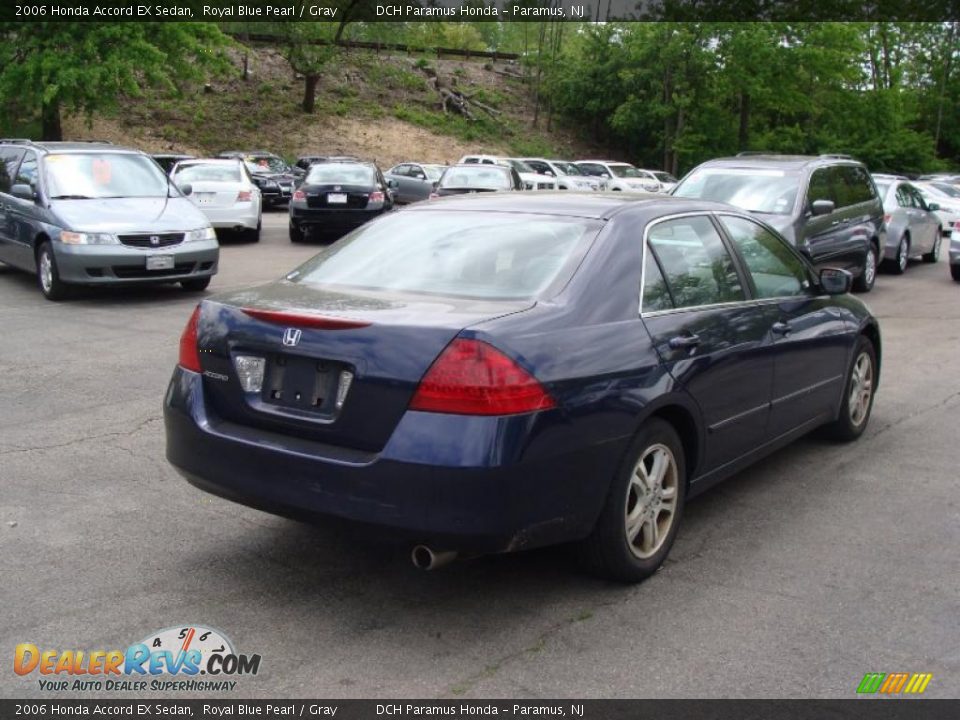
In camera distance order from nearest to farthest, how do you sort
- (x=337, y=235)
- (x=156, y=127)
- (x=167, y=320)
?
(x=167, y=320)
(x=337, y=235)
(x=156, y=127)

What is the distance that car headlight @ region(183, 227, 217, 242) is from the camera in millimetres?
11852

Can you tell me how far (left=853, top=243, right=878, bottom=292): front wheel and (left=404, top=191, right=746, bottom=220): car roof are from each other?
9892 millimetres

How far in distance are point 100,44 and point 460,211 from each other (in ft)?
85.3

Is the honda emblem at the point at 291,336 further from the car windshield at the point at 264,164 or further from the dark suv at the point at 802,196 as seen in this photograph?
the car windshield at the point at 264,164

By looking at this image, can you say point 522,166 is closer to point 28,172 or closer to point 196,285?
point 196,285

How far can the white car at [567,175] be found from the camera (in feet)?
105

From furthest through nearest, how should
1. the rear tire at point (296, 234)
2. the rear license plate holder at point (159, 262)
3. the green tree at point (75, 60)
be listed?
the green tree at point (75, 60)
the rear tire at point (296, 234)
the rear license plate holder at point (159, 262)

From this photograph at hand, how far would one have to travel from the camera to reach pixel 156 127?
137 feet

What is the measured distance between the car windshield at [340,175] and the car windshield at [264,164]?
11415mm

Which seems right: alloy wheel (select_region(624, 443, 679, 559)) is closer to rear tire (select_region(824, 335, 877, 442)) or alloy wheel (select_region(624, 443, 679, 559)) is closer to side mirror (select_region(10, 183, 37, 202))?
rear tire (select_region(824, 335, 877, 442))

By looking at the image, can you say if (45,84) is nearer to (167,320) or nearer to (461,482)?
(167,320)

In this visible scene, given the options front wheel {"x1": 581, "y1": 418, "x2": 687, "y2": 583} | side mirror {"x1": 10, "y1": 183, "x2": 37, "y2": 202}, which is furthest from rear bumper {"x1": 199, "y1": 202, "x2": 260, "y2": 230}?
front wheel {"x1": 581, "y1": 418, "x2": 687, "y2": 583}

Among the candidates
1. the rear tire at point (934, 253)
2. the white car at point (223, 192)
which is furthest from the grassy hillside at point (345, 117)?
the rear tire at point (934, 253)
